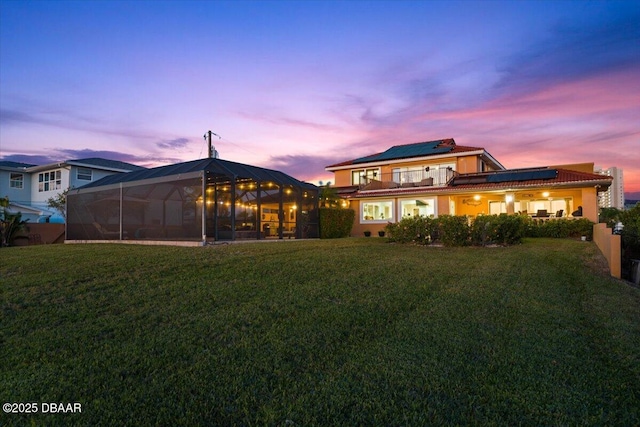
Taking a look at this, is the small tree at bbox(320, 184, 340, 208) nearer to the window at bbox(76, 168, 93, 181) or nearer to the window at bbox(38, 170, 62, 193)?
the window at bbox(76, 168, 93, 181)

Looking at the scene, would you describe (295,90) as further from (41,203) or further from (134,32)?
(41,203)

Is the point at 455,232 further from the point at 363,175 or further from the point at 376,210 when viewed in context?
the point at 363,175

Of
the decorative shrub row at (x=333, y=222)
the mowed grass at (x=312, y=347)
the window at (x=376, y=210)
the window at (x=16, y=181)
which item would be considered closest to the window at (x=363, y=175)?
the window at (x=376, y=210)

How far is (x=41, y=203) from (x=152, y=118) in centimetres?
1940

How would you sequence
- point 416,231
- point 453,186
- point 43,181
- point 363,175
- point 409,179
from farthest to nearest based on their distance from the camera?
point 43,181, point 363,175, point 409,179, point 453,186, point 416,231

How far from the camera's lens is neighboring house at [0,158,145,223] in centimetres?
2781

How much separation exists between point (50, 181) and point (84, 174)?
333cm

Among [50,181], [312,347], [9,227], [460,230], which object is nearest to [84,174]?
[50,181]

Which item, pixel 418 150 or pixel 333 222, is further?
pixel 418 150

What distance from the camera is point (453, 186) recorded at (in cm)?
2169

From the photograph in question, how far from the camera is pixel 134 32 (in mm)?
12180

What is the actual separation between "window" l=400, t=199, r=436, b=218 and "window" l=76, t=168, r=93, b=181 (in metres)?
26.1

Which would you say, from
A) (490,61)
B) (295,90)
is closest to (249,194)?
(295,90)
